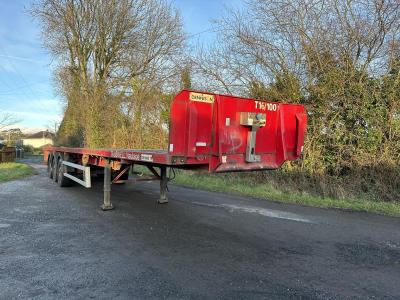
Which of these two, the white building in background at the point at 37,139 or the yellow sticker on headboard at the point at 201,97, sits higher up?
the white building in background at the point at 37,139

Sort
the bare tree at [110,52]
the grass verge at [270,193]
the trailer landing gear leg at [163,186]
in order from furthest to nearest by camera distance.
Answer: the bare tree at [110,52] < the trailer landing gear leg at [163,186] < the grass verge at [270,193]

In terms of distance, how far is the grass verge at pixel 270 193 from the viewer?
9.16 meters

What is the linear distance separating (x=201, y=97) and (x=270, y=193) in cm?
627

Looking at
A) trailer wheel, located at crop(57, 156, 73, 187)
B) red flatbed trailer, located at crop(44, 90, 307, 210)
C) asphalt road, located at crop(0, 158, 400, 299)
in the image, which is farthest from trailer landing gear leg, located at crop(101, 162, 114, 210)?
trailer wheel, located at crop(57, 156, 73, 187)

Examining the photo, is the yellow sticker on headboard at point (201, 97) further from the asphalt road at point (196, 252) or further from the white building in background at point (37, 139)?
the white building in background at point (37, 139)

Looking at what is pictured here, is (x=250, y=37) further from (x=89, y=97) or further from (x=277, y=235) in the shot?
(x=89, y=97)

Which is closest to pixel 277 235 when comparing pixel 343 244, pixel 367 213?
pixel 343 244

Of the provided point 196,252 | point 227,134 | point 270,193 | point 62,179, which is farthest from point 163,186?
point 62,179

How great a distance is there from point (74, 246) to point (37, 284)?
148 cm

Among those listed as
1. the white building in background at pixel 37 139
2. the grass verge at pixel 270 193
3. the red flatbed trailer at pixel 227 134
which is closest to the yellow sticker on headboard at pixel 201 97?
the red flatbed trailer at pixel 227 134

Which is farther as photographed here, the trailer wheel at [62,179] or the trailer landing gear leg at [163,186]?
the trailer wheel at [62,179]

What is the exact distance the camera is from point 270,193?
11.2m

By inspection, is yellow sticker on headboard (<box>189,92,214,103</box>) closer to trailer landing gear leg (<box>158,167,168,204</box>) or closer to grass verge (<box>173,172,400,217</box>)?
trailer landing gear leg (<box>158,167,168,204</box>)

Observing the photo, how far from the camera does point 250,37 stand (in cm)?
1522
